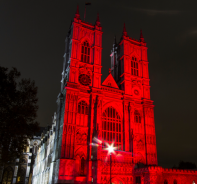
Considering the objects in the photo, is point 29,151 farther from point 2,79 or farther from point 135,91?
point 2,79

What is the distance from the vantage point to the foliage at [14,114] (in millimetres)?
22484

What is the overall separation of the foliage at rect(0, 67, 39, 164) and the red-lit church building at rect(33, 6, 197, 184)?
12.8 metres

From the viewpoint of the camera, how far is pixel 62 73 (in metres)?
47.8

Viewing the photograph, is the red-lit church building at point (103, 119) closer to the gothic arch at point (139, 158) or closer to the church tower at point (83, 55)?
the church tower at point (83, 55)

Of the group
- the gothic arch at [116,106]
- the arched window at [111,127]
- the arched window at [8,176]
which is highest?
the gothic arch at [116,106]

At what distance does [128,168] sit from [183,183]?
9185mm

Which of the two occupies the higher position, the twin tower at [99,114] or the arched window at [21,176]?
the twin tower at [99,114]

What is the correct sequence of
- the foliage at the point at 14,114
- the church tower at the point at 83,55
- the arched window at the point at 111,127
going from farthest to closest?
the church tower at the point at 83,55, the arched window at the point at 111,127, the foliage at the point at 14,114

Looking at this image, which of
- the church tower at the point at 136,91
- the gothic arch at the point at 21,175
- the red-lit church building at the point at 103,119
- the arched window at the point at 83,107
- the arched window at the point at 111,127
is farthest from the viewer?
the gothic arch at the point at 21,175

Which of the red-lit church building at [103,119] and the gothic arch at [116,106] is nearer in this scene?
the red-lit church building at [103,119]

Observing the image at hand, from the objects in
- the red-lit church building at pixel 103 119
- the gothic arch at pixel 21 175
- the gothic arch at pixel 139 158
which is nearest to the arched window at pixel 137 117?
the red-lit church building at pixel 103 119

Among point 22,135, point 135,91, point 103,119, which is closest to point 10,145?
point 22,135

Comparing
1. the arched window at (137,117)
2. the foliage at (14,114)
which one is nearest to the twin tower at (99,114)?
the arched window at (137,117)

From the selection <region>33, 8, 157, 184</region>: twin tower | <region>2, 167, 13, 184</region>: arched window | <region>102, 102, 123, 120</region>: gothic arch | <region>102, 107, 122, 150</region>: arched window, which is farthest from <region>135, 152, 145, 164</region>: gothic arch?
<region>2, 167, 13, 184</region>: arched window
